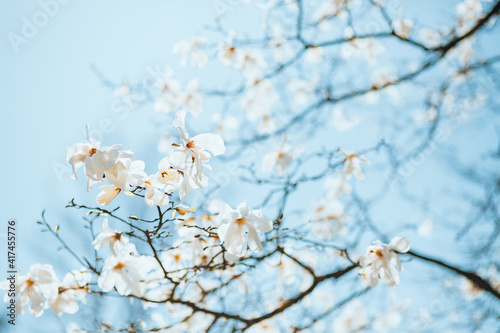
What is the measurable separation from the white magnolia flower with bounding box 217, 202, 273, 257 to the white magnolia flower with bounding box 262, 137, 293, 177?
3.34ft

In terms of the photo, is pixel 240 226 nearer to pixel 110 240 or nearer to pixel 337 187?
pixel 110 240

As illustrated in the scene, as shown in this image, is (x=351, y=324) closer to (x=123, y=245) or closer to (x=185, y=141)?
(x=123, y=245)

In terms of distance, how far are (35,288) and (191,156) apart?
0.86m

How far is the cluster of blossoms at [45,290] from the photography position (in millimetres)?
1294

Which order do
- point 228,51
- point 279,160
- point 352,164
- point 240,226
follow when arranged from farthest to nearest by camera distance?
point 228,51 < point 279,160 < point 352,164 < point 240,226

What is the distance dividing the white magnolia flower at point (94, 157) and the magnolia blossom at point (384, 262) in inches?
42.5

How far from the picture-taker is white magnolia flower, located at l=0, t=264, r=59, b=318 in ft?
4.24

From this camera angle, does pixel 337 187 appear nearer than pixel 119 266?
No

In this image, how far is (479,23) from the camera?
260 centimetres

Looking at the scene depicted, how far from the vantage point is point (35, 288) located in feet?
4.29

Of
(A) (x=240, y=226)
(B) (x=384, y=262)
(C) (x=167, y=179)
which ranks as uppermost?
(C) (x=167, y=179)

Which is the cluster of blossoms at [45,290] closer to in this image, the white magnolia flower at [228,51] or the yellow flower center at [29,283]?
the yellow flower center at [29,283]

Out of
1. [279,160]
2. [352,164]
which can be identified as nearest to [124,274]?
[279,160]

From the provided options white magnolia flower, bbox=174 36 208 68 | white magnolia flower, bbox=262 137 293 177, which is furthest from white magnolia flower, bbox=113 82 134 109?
white magnolia flower, bbox=262 137 293 177
